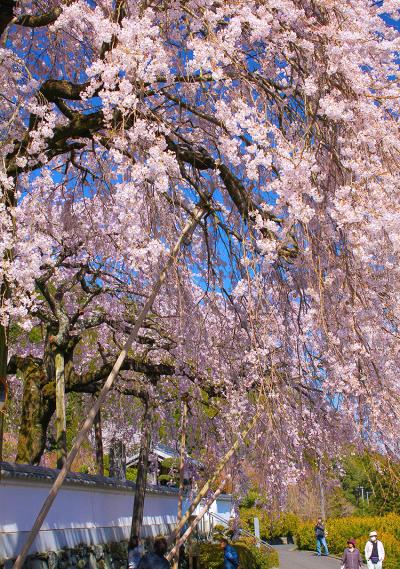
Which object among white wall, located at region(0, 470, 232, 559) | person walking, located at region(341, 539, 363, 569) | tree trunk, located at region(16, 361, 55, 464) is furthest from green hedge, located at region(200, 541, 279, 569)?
tree trunk, located at region(16, 361, 55, 464)

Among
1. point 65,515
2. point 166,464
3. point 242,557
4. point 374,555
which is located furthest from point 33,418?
point 166,464

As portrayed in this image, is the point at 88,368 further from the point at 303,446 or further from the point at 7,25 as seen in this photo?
the point at 7,25

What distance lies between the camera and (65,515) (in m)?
9.34

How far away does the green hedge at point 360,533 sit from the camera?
760 inches

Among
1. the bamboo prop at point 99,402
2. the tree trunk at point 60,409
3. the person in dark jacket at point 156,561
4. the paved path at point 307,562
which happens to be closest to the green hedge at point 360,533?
the paved path at point 307,562

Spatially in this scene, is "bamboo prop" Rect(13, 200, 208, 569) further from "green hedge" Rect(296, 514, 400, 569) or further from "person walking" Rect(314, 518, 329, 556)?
"person walking" Rect(314, 518, 329, 556)

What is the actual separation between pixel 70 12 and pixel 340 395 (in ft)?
18.5

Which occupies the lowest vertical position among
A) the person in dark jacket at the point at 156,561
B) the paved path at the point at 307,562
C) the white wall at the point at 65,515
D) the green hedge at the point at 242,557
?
the paved path at the point at 307,562

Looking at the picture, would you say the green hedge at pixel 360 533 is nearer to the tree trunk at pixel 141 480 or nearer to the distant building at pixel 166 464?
the distant building at pixel 166 464

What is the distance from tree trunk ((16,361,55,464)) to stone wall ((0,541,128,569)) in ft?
5.33

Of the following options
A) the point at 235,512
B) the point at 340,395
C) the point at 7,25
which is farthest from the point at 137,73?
the point at 235,512

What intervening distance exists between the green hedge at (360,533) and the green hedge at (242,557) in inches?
124

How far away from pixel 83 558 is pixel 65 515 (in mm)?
626

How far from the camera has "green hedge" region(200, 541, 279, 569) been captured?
1589cm
